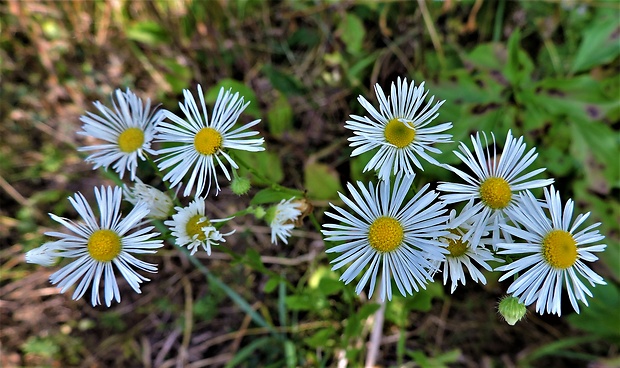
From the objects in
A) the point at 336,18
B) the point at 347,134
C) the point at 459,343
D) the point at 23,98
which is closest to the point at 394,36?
the point at 336,18

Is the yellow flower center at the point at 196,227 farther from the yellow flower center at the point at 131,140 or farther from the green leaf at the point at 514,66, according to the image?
the green leaf at the point at 514,66

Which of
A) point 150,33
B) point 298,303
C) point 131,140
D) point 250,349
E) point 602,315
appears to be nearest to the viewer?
point 131,140

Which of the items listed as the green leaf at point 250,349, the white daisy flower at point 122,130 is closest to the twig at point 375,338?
the green leaf at point 250,349

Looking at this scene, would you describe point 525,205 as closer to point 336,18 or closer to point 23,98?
point 336,18

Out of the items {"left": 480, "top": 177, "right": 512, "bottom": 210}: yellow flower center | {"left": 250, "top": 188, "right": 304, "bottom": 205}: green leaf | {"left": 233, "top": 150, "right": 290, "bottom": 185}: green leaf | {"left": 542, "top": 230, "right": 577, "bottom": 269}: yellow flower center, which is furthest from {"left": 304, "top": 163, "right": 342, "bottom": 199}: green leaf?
{"left": 542, "top": 230, "right": 577, "bottom": 269}: yellow flower center

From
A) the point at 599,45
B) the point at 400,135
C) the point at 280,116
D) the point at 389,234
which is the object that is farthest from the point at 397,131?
the point at 599,45

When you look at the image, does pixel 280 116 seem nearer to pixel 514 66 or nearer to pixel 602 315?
pixel 514 66

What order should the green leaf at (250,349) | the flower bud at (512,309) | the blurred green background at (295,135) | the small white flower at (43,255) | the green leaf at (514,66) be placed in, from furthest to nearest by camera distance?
the green leaf at (250,349) < the blurred green background at (295,135) < the green leaf at (514,66) < the small white flower at (43,255) < the flower bud at (512,309)
